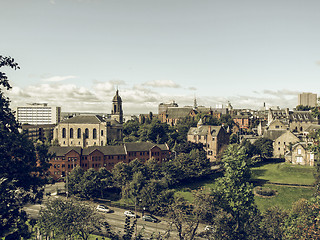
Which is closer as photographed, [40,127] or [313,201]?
[313,201]

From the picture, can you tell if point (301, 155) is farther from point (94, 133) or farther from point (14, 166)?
point (14, 166)

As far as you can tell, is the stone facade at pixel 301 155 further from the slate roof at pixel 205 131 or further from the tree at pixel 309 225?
the tree at pixel 309 225

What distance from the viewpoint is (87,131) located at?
102 metres

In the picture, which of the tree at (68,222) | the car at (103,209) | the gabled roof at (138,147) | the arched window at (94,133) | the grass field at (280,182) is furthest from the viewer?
the arched window at (94,133)

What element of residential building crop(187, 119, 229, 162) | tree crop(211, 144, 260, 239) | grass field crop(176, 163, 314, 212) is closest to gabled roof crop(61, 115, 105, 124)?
residential building crop(187, 119, 229, 162)

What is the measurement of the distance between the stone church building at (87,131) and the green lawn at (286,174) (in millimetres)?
50013

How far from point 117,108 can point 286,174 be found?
66.9 metres

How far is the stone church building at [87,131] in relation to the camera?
99875 mm

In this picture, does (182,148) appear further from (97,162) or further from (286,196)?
(286,196)

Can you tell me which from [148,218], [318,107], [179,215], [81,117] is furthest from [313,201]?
[81,117]

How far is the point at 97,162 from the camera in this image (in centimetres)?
7494

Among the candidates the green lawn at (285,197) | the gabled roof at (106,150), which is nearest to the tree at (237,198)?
the green lawn at (285,197)

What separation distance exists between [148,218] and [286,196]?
86.8 ft

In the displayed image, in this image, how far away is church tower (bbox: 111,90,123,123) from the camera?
11149 cm
